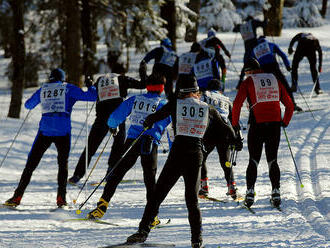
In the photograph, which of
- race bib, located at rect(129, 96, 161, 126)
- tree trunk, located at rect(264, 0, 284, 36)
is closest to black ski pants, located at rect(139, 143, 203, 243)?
race bib, located at rect(129, 96, 161, 126)

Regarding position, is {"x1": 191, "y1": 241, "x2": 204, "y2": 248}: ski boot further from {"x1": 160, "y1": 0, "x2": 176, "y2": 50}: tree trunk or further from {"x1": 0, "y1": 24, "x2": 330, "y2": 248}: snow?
{"x1": 160, "y1": 0, "x2": 176, "y2": 50}: tree trunk

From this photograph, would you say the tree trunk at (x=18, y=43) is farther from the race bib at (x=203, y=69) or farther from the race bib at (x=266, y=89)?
the race bib at (x=266, y=89)

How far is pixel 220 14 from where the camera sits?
1253 inches

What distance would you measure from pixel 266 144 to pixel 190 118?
2.03m

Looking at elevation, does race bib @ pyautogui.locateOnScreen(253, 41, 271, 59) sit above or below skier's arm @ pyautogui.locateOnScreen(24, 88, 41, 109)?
above

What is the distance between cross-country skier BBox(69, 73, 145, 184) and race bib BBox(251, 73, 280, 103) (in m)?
2.26

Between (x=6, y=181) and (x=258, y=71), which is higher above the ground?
(x=258, y=71)

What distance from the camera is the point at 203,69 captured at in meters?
10.9

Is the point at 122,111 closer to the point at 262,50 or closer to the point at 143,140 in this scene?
the point at 143,140

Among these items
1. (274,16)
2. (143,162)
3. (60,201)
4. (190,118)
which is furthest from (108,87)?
(274,16)

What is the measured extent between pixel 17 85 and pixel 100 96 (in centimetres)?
672

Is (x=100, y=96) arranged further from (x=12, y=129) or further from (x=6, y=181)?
(x=12, y=129)

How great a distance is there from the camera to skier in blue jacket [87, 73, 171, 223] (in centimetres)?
704

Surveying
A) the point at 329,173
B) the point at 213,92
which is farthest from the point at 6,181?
the point at 329,173
